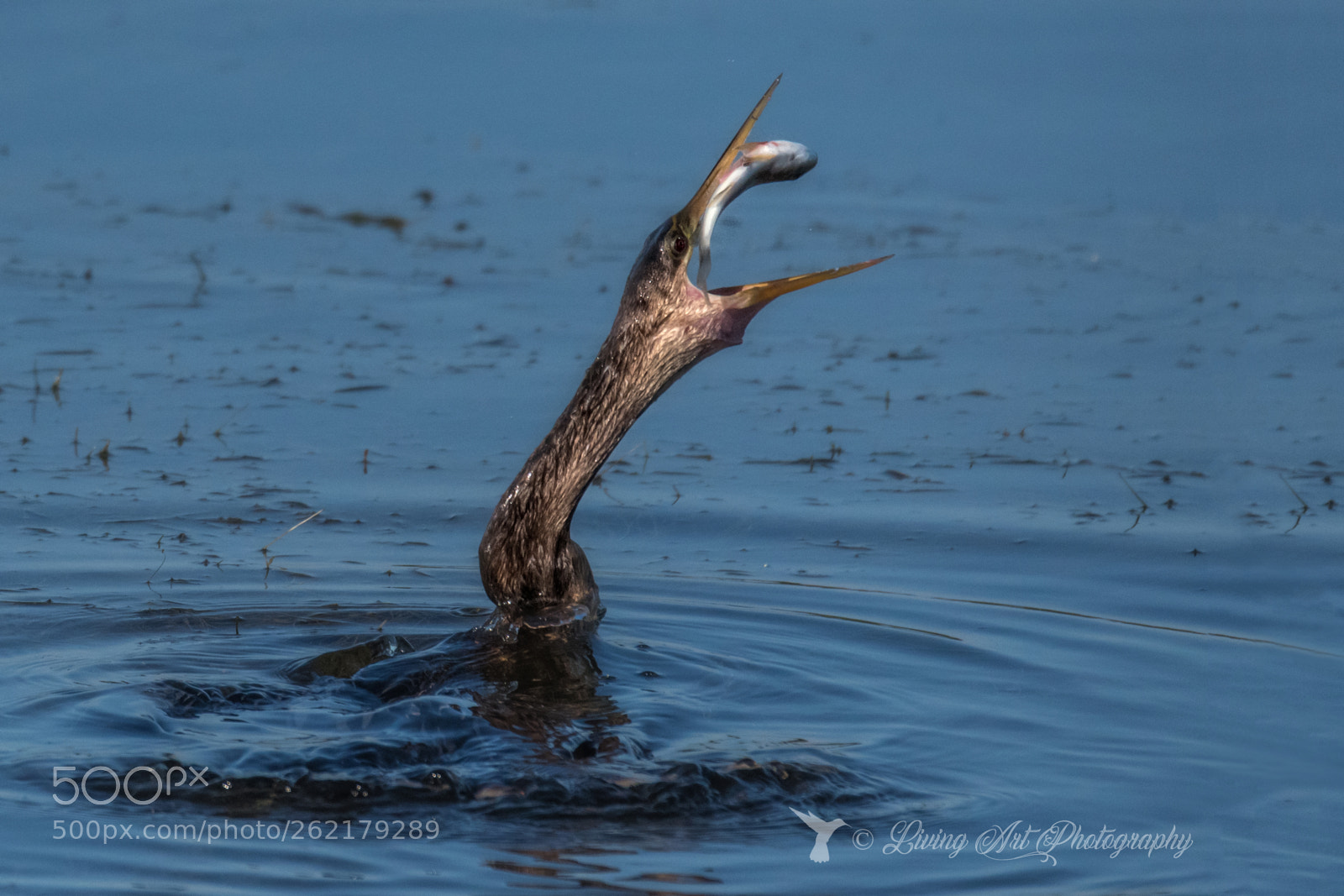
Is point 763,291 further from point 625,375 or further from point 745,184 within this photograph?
point 625,375

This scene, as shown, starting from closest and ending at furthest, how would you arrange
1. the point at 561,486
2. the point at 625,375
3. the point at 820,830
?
the point at 820,830
the point at 625,375
the point at 561,486

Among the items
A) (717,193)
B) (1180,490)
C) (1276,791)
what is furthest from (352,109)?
(1276,791)

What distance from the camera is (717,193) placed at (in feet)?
16.0

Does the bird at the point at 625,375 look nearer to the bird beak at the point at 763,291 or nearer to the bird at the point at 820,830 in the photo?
the bird beak at the point at 763,291

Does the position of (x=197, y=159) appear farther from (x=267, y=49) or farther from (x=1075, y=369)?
(x=1075, y=369)

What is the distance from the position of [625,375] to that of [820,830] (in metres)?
1.69

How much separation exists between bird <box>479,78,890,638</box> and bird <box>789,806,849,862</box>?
4.94 ft

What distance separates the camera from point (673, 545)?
665 centimetres

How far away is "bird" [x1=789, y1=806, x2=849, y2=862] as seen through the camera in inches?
149

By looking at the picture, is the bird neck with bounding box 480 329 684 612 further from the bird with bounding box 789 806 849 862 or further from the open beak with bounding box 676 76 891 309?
the bird with bounding box 789 806 849 862

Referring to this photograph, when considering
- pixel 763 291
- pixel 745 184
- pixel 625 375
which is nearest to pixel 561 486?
pixel 625 375

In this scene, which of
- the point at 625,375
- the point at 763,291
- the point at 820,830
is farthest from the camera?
the point at 625,375

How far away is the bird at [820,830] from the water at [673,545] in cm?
3

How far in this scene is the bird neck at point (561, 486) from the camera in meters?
5.13
